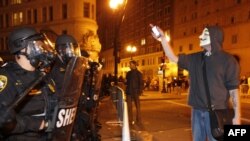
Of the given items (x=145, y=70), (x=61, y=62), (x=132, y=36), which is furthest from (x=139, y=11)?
(x=61, y=62)

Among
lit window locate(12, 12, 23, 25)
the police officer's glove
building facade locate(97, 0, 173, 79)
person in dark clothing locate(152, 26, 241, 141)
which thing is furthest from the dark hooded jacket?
building facade locate(97, 0, 173, 79)

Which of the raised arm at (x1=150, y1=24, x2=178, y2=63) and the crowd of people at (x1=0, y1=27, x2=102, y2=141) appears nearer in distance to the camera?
the crowd of people at (x1=0, y1=27, x2=102, y2=141)

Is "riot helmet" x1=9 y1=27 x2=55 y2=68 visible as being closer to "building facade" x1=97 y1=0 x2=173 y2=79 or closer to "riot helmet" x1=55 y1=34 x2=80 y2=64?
"riot helmet" x1=55 y1=34 x2=80 y2=64

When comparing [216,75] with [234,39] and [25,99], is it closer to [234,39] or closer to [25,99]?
[25,99]

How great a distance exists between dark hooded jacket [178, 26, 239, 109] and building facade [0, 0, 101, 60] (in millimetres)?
36328

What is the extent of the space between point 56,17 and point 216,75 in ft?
154

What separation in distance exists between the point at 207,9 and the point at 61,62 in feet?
180

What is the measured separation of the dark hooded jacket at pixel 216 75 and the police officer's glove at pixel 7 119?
2.27m

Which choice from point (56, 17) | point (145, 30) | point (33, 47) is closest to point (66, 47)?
point (33, 47)

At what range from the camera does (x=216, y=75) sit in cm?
440

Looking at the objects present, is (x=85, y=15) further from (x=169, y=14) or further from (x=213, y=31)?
(x=213, y=31)

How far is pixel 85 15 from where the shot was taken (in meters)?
48.2

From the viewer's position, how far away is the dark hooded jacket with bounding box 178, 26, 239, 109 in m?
4.39

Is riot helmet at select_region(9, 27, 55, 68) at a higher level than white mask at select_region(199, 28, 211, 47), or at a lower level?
lower
